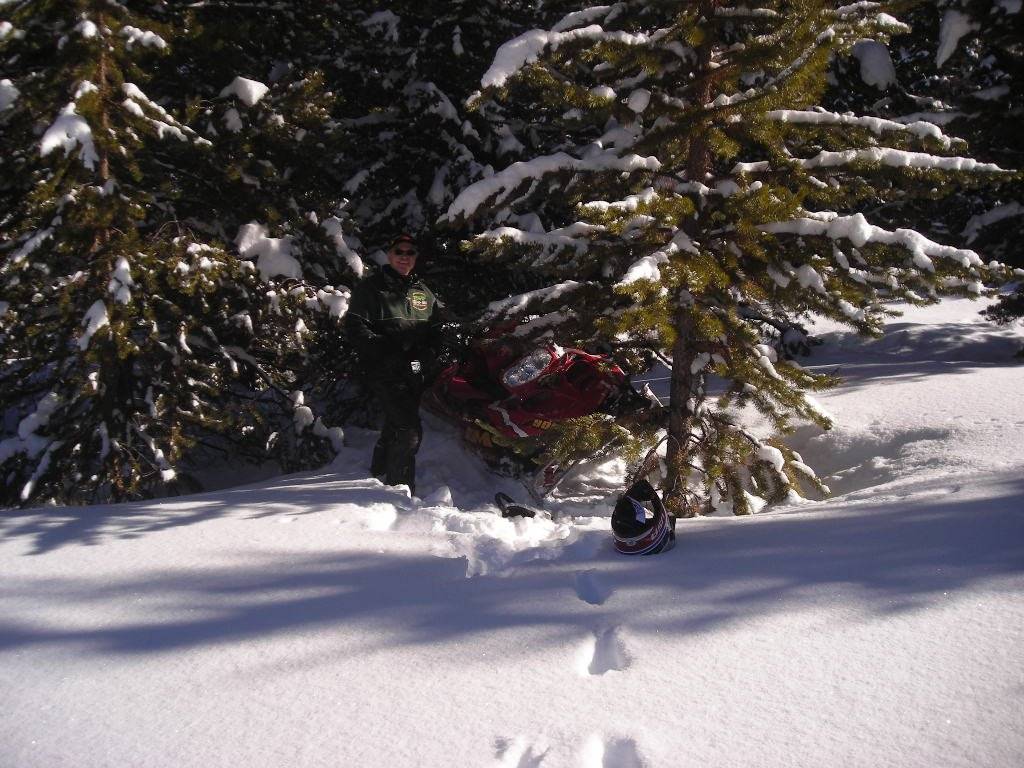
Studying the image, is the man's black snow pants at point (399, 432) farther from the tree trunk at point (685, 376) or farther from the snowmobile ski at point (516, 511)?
the tree trunk at point (685, 376)

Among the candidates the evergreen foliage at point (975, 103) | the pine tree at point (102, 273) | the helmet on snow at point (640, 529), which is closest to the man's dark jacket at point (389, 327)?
the pine tree at point (102, 273)

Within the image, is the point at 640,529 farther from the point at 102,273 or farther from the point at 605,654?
the point at 102,273

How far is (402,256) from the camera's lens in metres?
6.06

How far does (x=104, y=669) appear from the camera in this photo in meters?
2.68

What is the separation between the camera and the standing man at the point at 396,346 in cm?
590

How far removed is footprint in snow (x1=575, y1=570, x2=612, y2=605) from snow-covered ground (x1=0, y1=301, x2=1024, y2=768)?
0.03 metres

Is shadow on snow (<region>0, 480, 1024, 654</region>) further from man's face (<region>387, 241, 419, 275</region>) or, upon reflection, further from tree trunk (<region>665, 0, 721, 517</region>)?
man's face (<region>387, 241, 419, 275</region>)

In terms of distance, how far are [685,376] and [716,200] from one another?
133 centimetres

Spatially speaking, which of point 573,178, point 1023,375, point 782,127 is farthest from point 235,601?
point 1023,375

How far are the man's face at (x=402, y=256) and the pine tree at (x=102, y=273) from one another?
1.55 metres

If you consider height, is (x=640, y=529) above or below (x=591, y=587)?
above

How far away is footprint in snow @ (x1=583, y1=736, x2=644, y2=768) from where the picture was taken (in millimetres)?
2064

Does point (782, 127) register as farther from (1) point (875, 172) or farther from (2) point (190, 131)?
(2) point (190, 131)

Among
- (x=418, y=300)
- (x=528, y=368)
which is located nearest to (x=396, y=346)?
(x=418, y=300)
